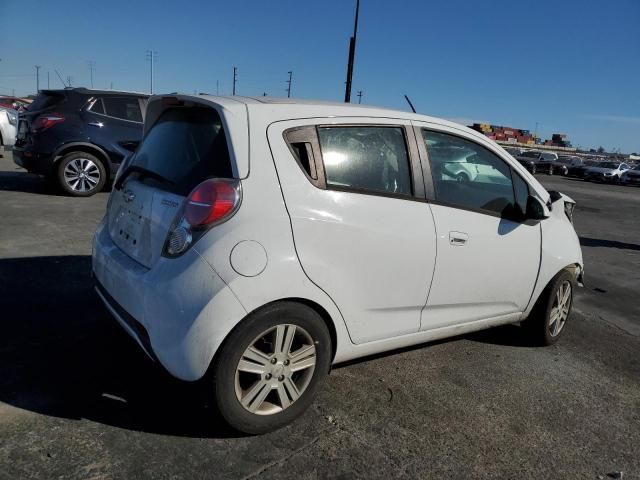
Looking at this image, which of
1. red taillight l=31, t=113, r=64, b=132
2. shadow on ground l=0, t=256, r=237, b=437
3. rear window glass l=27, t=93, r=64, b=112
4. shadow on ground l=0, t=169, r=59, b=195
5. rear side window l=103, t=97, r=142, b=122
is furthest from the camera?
shadow on ground l=0, t=169, r=59, b=195

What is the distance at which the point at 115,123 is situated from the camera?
29.7ft

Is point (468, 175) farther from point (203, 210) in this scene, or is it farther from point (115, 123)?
point (115, 123)

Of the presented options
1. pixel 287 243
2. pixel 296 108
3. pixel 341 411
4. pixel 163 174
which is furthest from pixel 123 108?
pixel 341 411

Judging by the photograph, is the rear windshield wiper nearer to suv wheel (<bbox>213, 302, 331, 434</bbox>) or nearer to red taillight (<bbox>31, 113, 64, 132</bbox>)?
→ suv wheel (<bbox>213, 302, 331, 434</bbox>)

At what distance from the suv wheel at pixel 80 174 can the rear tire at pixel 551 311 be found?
7.49 metres

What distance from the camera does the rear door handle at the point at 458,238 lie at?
3171mm

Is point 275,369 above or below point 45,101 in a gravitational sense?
below

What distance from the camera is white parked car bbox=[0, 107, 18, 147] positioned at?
43.8ft

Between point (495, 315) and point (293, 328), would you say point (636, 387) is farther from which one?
point (293, 328)

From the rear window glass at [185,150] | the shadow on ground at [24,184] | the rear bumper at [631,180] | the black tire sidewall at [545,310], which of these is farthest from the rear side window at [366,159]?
the rear bumper at [631,180]

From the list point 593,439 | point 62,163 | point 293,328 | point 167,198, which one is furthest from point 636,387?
point 62,163

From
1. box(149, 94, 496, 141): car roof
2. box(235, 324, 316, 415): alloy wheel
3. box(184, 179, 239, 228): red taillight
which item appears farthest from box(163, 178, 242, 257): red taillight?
box(235, 324, 316, 415): alloy wheel

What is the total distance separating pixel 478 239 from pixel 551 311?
3.85 feet

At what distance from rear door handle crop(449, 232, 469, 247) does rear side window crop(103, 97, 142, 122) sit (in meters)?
7.45
